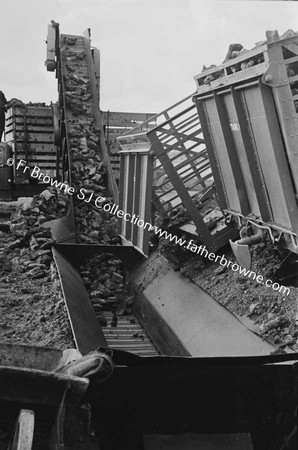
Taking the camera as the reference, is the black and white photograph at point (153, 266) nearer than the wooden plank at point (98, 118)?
Yes

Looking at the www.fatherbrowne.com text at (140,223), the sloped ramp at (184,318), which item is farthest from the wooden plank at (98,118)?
the sloped ramp at (184,318)

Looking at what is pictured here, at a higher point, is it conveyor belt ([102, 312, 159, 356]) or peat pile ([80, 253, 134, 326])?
peat pile ([80, 253, 134, 326])

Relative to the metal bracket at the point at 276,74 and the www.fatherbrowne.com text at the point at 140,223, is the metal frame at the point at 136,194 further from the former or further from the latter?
the metal bracket at the point at 276,74

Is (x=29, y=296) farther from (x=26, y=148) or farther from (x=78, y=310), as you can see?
(x=26, y=148)

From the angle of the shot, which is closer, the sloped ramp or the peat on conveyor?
the sloped ramp

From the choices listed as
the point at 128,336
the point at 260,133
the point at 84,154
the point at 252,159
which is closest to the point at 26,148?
the point at 84,154

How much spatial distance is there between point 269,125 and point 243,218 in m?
1.21

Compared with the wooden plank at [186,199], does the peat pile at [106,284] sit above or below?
below

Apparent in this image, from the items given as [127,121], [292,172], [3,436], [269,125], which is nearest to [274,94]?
[269,125]

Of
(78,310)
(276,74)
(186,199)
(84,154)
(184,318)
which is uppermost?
(84,154)

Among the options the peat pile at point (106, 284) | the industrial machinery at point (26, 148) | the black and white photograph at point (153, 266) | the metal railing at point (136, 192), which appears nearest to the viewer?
the black and white photograph at point (153, 266)

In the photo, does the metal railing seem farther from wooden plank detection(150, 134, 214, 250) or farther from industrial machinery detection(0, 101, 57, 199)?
industrial machinery detection(0, 101, 57, 199)

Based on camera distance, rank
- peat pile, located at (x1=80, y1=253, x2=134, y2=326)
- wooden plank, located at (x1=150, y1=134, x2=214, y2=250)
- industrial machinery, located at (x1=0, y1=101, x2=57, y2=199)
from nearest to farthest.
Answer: wooden plank, located at (x1=150, y1=134, x2=214, y2=250) → peat pile, located at (x1=80, y1=253, x2=134, y2=326) → industrial machinery, located at (x1=0, y1=101, x2=57, y2=199)

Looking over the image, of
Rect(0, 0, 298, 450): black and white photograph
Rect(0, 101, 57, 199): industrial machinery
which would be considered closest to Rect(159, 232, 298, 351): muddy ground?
Rect(0, 0, 298, 450): black and white photograph
